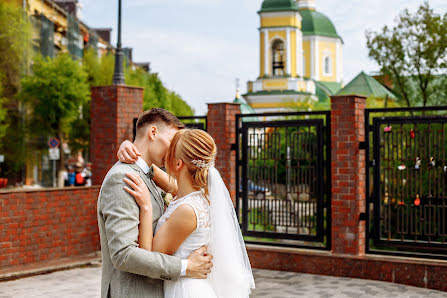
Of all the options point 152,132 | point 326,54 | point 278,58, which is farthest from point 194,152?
point 326,54

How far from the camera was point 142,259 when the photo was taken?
11.4ft

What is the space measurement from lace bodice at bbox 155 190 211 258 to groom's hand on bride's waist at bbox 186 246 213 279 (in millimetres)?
33

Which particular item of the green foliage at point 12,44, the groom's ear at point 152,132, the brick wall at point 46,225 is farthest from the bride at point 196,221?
the green foliage at point 12,44

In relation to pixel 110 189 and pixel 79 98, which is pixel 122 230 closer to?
pixel 110 189

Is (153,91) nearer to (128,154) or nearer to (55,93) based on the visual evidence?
(55,93)

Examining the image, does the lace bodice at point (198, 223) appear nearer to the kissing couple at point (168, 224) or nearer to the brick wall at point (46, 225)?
the kissing couple at point (168, 224)

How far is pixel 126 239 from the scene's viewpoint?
348cm

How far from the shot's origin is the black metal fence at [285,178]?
10320mm

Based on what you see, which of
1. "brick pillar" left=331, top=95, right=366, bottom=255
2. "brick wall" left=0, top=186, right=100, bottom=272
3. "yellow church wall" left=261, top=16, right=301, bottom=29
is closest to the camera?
"brick wall" left=0, top=186, right=100, bottom=272

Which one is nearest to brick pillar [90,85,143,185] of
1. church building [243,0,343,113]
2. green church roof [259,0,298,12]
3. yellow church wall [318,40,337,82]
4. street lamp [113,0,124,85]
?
street lamp [113,0,124,85]

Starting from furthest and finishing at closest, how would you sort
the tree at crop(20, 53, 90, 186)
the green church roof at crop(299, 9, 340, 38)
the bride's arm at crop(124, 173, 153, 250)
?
the green church roof at crop(299, 9, 340, 38), the tree at crop(20, 53, 90, 186), the bride's arm at crop(124, 173, 153, 250)

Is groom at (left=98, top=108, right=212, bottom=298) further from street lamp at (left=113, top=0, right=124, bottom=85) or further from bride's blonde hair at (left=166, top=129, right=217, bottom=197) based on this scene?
street lamp at (left=113, top=0, right=124, bottom=85)

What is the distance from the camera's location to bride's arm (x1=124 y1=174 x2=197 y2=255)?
3.59 metres

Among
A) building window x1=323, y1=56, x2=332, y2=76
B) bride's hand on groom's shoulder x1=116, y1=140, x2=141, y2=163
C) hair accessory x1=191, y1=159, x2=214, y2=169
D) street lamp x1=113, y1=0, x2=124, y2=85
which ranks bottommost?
hair accessory x1=191, y1=159, x2=214, y2=169
